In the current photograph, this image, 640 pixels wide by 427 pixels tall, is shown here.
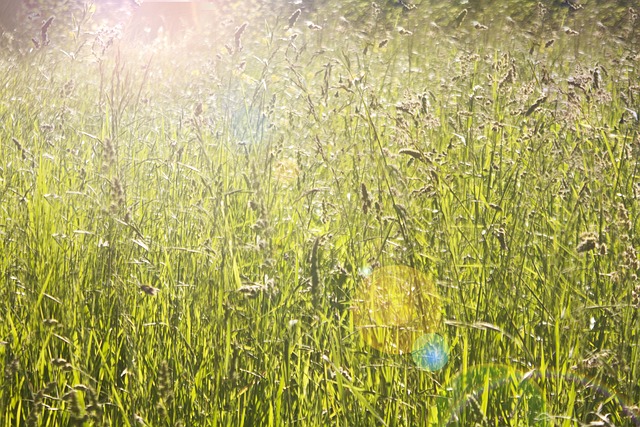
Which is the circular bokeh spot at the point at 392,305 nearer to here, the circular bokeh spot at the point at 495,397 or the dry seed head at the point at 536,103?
the circular bokeh spot at the point at 495,397

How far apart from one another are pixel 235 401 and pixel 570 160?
1.12 metres

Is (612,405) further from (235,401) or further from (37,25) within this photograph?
(37,25)

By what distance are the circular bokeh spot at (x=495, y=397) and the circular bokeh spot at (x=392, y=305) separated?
0.59 ft

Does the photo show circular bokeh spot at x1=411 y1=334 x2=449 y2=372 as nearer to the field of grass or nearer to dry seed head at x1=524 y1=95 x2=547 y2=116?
the field of grass

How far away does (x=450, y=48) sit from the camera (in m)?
5.24

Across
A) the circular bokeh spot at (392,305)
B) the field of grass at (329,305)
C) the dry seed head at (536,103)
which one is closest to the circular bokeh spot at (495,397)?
the field of grass at (329,305)

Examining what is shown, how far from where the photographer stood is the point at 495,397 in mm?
1411

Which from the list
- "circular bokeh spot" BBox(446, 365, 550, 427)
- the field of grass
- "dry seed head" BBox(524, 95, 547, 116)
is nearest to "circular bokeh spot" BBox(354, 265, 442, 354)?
the field of grass

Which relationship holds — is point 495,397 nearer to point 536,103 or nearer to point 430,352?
point 430,352

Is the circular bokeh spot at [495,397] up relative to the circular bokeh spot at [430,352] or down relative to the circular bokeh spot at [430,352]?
down

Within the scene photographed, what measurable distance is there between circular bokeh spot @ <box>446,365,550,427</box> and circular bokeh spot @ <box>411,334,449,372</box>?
0.06 meters

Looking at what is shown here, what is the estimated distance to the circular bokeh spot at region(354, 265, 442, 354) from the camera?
160 cm

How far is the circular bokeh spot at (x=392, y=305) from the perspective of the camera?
5.25ft

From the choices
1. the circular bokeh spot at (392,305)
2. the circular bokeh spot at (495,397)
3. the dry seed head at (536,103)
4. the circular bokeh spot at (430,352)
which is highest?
the dry seed head at (536,103)
